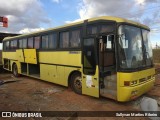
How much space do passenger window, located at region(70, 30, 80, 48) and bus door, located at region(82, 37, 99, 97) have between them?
0.52 metres

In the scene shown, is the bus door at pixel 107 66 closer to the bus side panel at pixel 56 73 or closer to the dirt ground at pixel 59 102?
the dirt ground at pixel 59 102

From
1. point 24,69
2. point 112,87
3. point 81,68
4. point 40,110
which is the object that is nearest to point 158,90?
point 112,87

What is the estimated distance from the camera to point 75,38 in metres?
9.07

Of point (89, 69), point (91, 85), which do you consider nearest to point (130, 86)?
point (91, 85)

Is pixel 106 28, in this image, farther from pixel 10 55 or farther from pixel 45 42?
pixel 10 55

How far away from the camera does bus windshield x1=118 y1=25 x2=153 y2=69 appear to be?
7.01 metres

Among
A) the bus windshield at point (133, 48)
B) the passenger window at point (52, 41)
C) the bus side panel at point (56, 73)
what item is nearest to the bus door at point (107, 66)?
the bus windshield at point (133, 48)

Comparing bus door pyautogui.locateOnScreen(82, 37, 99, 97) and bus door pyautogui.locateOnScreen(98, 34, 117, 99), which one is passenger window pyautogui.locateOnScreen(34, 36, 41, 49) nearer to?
bus door pyautogui.locateOnScreen(82, 37, 99, 97)

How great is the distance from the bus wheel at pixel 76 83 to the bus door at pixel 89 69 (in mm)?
562

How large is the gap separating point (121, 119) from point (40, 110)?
274 cm

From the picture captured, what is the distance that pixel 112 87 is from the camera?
7.65 meters

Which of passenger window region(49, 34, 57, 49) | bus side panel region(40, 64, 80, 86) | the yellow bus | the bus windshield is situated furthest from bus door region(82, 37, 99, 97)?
passenger window region(49, 34, 57, 49)

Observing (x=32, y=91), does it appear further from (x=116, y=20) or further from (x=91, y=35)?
(x=116, y=20)

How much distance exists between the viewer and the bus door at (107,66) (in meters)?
7.63
